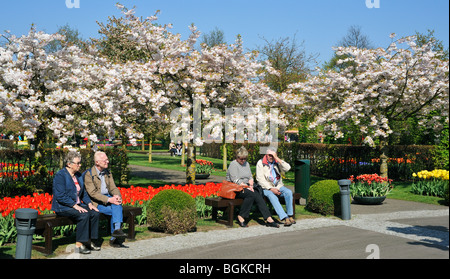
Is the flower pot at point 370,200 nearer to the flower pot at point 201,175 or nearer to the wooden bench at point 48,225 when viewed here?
the wooden bench at point 48,225

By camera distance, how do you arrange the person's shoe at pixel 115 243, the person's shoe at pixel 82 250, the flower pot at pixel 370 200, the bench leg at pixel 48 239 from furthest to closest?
the flower pot at pixel 370 200, the person's shoe at pixel 115 243, the person's shoe at pixel 82 250, the bench leg at pixel 48 239

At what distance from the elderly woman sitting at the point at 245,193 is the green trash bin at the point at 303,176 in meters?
2.48

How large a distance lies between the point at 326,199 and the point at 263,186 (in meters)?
1.70

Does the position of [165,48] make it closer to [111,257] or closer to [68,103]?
[68,103]

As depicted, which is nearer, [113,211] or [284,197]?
[113,211]

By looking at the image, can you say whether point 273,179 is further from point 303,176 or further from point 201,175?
point 201,175

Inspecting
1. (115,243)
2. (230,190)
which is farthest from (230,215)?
(115,243)

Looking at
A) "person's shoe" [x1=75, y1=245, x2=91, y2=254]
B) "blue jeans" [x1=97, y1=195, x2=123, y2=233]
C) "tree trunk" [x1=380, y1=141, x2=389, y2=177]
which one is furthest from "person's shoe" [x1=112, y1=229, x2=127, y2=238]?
"tree trunk" [x1=380, y1=141, x2=389, y2=177]

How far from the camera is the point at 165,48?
1291 centimetres

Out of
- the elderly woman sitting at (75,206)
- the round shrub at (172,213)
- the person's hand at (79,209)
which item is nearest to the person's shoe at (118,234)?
the elderly woman sitting at (75,206)

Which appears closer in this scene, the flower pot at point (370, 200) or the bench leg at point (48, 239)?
the bench leg at point (48, 239)

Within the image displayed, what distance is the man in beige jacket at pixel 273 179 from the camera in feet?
30.6

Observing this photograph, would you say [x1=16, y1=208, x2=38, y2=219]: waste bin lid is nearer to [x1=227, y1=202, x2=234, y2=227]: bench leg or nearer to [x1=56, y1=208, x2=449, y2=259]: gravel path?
[x1=56, y1=208, x2=449, y2=259]: gravel path

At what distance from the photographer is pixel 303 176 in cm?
1158
